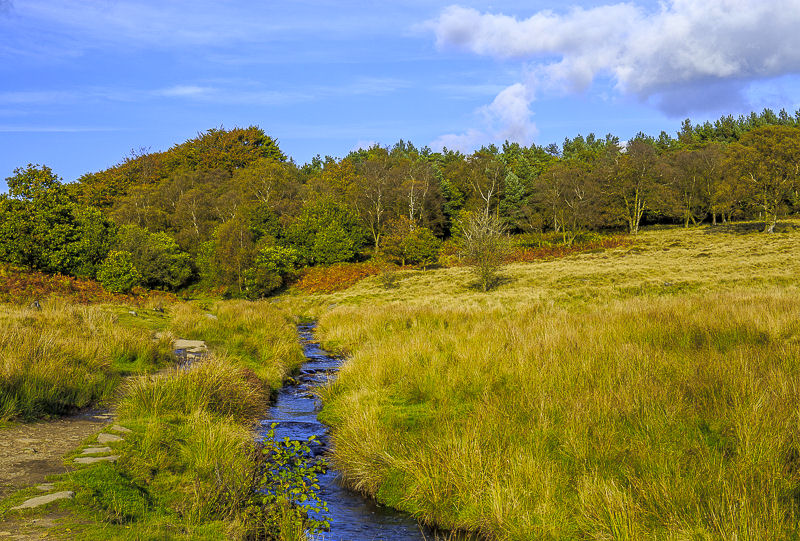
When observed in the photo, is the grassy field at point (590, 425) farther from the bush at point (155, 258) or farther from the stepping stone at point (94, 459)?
the bush at point (155, 258)

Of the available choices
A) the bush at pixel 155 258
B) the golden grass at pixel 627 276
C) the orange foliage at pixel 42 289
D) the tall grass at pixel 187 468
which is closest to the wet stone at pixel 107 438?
the tall grass at pixel 187 468

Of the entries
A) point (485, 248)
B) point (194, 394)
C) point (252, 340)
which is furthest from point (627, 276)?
point (194, 394)

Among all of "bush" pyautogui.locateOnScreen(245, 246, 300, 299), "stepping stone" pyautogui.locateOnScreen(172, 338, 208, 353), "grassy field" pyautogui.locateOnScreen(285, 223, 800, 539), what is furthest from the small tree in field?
"stepping stone" pyautogui.locateOnScreen(172, 338, 208, 353)

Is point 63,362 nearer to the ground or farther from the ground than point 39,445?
farther from the ground

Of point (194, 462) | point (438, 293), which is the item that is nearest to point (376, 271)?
point (438, 293)

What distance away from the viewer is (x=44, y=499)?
4.28 meters

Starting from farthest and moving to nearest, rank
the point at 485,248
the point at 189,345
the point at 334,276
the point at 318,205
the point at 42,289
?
the point at 318,205 → the point at 334,276 → the point at 485,248 → the point at 42,289 → the point at 189,345

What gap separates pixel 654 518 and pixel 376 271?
5131 cm

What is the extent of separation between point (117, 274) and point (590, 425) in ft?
135

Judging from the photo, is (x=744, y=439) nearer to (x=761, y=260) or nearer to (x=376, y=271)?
(x=761, y=260)

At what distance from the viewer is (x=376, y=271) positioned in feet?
181

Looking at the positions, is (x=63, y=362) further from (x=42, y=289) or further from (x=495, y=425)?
(x=42, y=289)

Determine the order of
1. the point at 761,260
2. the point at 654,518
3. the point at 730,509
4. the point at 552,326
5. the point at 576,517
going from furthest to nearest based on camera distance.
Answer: the point at 761,260 → the point at 552,326 → the point at 576,517 → the point at 654,518 → the point at 730,509

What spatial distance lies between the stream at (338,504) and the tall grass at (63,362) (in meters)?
2.98
